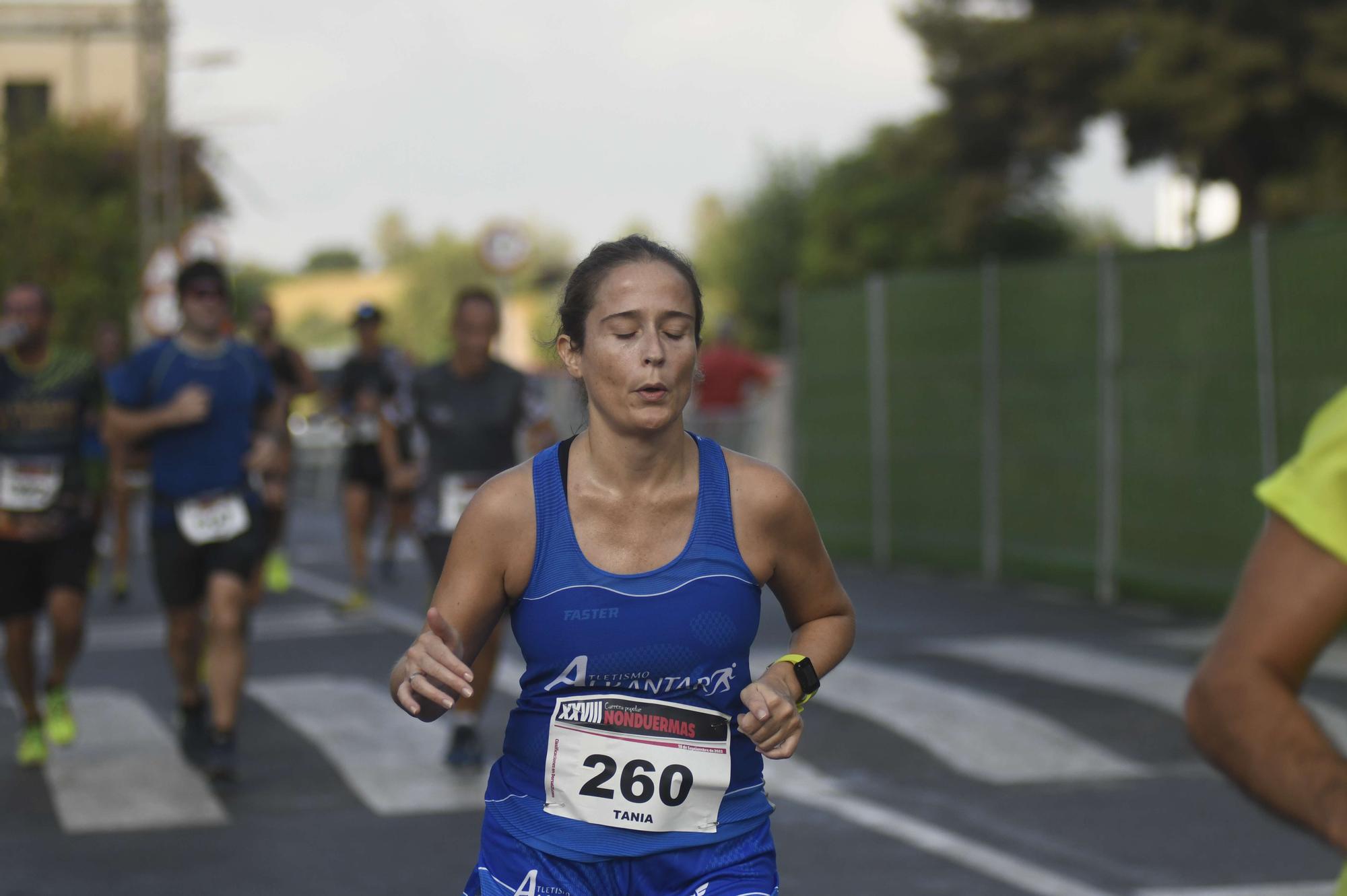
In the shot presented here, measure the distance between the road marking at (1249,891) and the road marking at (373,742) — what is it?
104 inches

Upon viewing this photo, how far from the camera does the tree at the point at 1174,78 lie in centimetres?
3775

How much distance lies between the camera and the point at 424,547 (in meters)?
9.18

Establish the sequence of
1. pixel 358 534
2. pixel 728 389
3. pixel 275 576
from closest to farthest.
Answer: pixel 358 534, pixel 275 576, pixel 728 389

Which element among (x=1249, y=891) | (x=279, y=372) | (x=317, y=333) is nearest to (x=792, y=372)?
(x=279, y=372)

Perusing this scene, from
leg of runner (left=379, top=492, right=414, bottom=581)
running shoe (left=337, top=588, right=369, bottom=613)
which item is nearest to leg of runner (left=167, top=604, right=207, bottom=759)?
running shoe (left=337, top=588, right=369, bottom=613)

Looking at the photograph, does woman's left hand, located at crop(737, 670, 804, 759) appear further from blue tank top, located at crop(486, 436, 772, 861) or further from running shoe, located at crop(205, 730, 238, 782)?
running shoe, located at crop(205, 730, 238, 782)

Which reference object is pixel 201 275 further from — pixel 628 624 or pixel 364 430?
pixel 364 430

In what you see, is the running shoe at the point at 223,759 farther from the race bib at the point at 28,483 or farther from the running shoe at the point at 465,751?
the race bib at the point at 28,483

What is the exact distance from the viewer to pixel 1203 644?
11.9 metres

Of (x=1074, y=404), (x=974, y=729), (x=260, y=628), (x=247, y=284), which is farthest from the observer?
(x=247, y=284)

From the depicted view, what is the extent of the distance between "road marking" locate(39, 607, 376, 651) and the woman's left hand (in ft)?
32.5

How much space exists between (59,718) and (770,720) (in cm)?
624

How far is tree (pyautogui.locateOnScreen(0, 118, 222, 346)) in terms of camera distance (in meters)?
45.5

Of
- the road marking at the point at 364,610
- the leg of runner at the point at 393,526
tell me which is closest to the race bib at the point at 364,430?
the leg of runner at the point at 393,526
